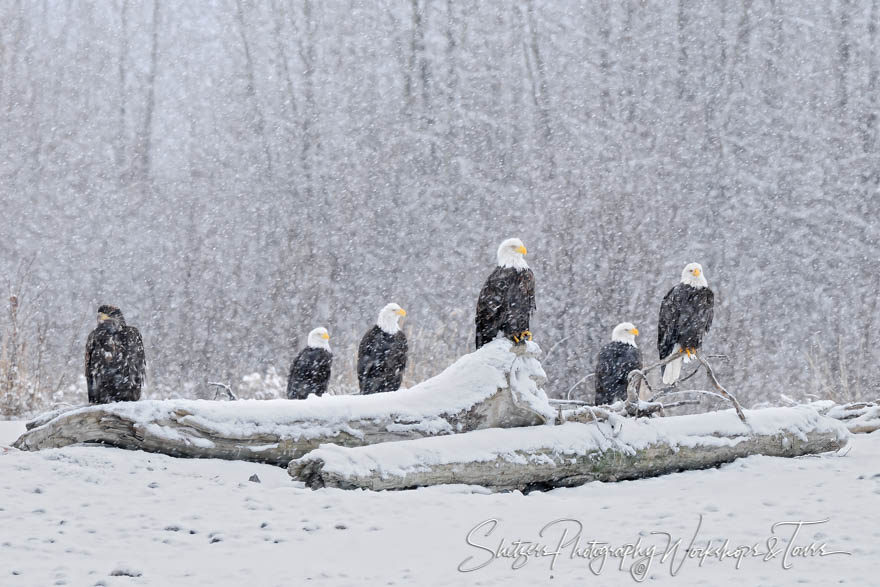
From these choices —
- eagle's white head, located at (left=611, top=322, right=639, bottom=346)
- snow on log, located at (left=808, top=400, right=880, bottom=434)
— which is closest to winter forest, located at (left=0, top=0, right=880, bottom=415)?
eagle's white head, located at (left=611, top=322, right=639, bottom=346)

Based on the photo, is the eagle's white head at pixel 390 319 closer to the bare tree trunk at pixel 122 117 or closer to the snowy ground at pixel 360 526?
the snowy ground at pixel 360 526

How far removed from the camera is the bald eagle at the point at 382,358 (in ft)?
22.2

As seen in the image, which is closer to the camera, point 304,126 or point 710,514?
point 710,514

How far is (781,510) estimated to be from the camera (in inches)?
144

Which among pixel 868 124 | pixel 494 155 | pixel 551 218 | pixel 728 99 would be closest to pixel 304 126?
pixel 494 155

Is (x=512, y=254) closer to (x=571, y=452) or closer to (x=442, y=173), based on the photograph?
(x=571, y=452)

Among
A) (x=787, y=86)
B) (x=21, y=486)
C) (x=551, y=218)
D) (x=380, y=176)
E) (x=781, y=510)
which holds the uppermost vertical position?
(x=787, y=86)

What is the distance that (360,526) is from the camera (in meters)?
3.32

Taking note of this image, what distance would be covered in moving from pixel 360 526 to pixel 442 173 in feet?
42.4

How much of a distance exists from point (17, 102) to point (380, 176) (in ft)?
22.6

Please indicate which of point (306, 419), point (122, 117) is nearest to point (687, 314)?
point (306, 419)

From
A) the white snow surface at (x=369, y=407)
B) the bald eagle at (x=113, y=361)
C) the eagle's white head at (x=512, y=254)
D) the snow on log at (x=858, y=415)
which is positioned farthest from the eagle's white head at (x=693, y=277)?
the bald eagle at (x=113, y=361)

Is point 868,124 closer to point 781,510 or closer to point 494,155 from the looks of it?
point 494,155

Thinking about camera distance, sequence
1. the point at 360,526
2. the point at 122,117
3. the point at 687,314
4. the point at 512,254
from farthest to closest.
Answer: the point at 122,117
the point at 687,314
the point at 512,254
the point at 360,526
